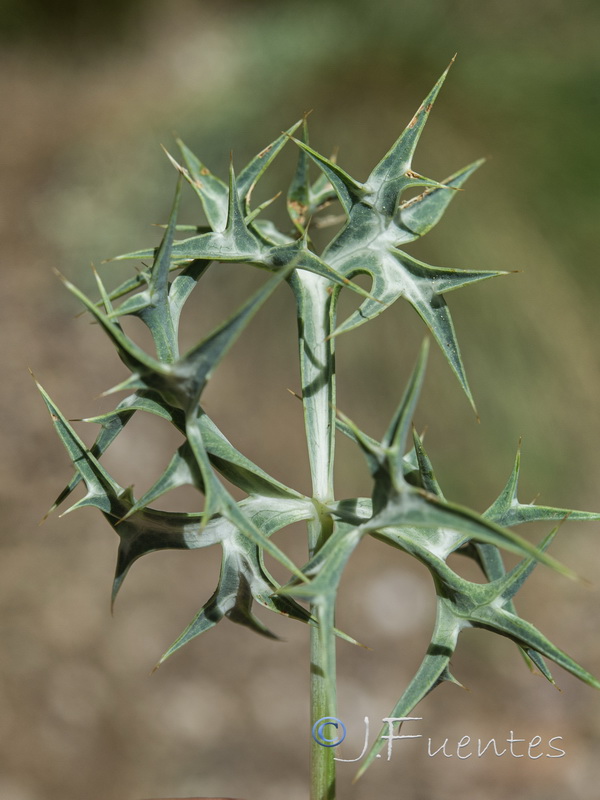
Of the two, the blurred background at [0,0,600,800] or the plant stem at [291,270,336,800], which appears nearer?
the plant stem at [291,270,336,800]

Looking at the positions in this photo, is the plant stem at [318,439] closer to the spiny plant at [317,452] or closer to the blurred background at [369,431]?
the spiny plant at [317,452]

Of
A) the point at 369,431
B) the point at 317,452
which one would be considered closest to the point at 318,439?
the point at 317,452

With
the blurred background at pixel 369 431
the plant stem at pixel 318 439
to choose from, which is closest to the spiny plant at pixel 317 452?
the plant stem at pixel 318 439

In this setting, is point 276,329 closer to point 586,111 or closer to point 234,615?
point 586,111

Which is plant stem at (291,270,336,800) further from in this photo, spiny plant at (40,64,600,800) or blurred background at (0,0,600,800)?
blurred background at (0,0,600,800)

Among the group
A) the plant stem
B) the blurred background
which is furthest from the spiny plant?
the blurred background

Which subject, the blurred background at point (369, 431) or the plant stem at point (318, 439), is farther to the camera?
the blurred background at point (369, 431)
